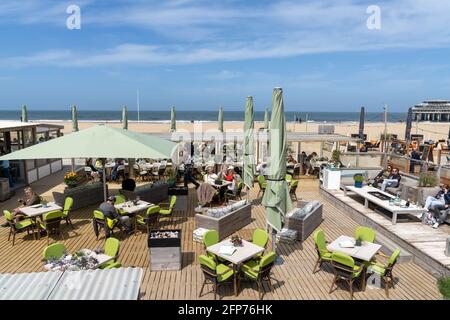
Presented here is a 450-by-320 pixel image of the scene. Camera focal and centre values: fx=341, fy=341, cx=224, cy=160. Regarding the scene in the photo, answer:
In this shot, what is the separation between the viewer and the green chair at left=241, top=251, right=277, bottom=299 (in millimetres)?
5648

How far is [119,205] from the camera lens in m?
8.80

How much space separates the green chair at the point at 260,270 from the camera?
565cm

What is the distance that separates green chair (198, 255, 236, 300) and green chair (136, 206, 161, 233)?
9.68 feet

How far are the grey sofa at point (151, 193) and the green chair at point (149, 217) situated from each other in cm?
176

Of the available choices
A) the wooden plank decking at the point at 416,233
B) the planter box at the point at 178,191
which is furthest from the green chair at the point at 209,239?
the wooden plank decking at the point at 416,233

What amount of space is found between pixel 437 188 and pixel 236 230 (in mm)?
6242

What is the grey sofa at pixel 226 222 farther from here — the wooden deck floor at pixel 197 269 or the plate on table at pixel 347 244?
the plate on table at pixel 347 244

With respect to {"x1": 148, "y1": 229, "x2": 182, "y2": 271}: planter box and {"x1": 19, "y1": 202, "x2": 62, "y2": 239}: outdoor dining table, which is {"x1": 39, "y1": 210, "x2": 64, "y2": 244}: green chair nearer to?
{"x1": 19, "y1": 202, "x2": 62, "y2": 239}: outdoor dining table

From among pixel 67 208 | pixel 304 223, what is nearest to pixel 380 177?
pixel 304 223

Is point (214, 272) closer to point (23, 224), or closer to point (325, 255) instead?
point (325, 255)

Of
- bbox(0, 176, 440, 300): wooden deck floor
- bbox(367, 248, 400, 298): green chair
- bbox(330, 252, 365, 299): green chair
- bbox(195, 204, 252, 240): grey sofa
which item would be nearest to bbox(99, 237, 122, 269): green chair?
bbox(0, 176, 440, 300): wooden deck floor

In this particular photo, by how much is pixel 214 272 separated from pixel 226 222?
280 centimetres
